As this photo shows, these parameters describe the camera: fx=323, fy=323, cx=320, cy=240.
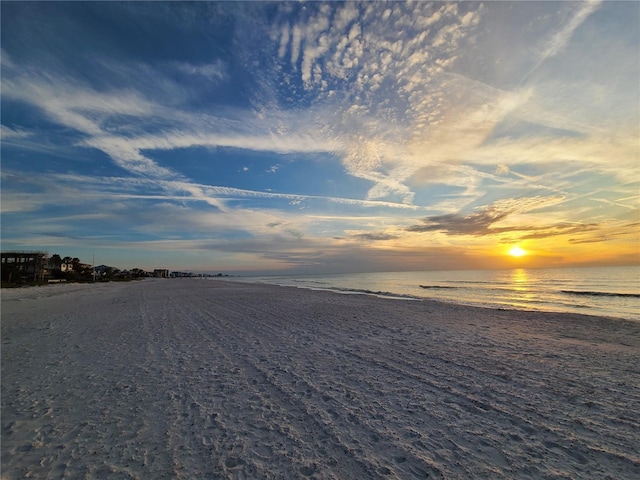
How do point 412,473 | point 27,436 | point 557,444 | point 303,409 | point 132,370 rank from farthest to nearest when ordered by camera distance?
point 132,370, point 303,409, point 27,436, point 557,444, point 412,473

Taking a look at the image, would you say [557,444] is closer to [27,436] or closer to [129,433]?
[129,433]

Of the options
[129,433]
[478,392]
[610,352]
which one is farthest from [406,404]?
[610,352]

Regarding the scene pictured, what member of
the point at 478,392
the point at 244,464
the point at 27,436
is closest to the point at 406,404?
the point at 478,392

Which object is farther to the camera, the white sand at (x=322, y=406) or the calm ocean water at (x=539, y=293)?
the calm ocean water at (x=539, y=293)

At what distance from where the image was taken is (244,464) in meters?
3.78

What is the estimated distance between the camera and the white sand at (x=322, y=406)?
3812 millimetres

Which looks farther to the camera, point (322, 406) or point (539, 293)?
point (539, 293)

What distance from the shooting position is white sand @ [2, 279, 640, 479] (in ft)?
12.5

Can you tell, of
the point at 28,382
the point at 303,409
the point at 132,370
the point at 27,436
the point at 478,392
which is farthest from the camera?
the point at 132,370

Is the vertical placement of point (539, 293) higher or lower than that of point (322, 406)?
higher

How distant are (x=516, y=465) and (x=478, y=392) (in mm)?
2239

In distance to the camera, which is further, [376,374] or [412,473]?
[376,374]

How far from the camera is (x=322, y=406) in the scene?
536 centimetres

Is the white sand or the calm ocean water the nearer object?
the white sand
